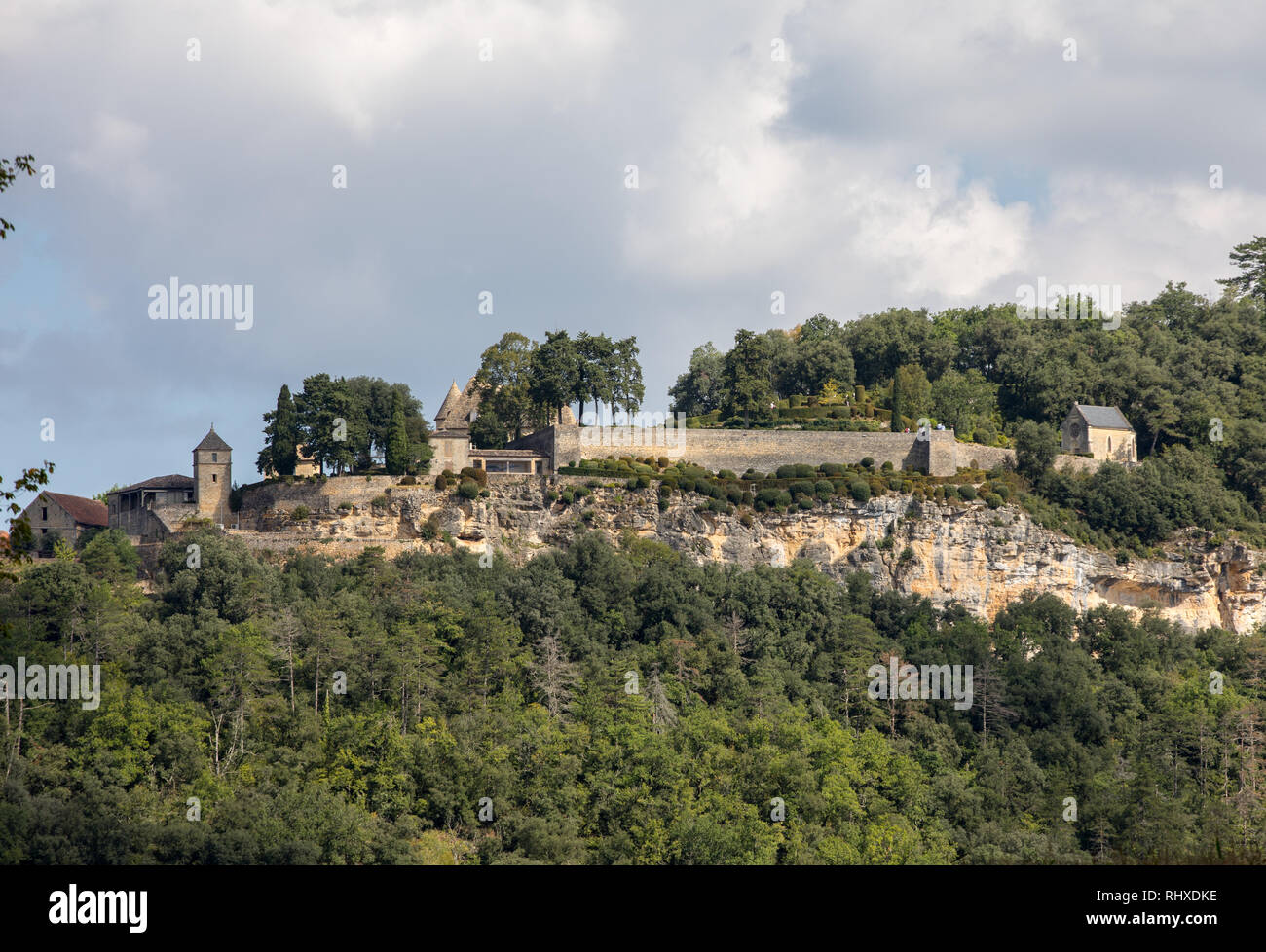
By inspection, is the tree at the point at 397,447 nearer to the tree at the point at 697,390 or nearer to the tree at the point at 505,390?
the tree at the point at 505,390

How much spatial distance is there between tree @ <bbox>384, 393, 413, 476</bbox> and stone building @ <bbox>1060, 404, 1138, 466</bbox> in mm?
28795

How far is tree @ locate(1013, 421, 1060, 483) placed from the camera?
67.0 metres

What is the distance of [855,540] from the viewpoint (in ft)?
208

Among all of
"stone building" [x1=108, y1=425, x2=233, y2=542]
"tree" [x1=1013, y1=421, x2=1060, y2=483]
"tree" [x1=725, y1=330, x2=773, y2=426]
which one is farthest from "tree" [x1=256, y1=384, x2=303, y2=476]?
"tree" [x1=1013, y1=421, x2=1060, y2=483]

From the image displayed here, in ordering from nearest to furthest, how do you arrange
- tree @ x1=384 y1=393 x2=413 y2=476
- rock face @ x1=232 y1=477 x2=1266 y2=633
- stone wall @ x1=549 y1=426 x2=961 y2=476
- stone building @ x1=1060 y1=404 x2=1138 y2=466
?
rock face @ x1=232 y1=477 x2=1266 y2=633 < tree @ x1=384 y1=393 x2=413 y2=476 < stone wall @ x1=549 y1=426 x2=961 y2=476 < stone building @ x1=1060 y1=404 x2=1138 y2=466

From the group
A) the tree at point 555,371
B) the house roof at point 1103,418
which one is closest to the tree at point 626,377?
the tree at point 555,371

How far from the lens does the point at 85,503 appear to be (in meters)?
64.6

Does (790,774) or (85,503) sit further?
(85,503)

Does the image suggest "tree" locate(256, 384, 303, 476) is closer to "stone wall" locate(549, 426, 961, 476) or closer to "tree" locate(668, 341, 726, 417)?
"stone wall" locate(549, 426, 961, 476)
